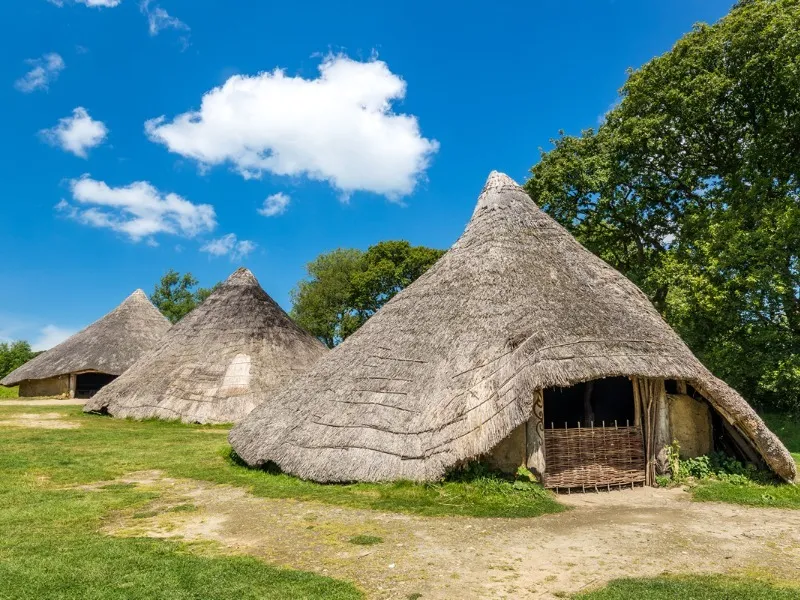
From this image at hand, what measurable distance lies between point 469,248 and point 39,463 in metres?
11.2

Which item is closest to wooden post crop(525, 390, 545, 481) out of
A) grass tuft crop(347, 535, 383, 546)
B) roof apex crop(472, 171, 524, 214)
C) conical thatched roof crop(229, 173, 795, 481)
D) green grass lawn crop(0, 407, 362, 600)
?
conical thatched roof crop(229, 173, 795, 481)

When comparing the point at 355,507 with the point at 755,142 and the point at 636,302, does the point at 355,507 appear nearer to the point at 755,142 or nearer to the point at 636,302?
the point at 636,302

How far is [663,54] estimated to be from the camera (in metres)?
23.9

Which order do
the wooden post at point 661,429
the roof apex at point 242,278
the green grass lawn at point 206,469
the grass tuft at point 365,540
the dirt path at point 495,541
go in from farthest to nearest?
1. the roof apex at point 242,278
2. the wooden post at point 661,429
3. the green grass lawn at point 206,469
4. the grass tuft at point 365,540
5. the dirt path at point 495,541

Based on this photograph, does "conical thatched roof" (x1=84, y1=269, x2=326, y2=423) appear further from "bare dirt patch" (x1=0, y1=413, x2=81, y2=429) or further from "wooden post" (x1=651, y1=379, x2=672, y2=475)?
"wooden post" (x1=651, y1=379, x2=672, y2=475)

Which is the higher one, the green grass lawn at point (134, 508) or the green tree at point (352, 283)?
the green tree at point (352, 283)

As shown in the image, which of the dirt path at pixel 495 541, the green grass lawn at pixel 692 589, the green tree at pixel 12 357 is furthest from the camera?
the green tree at pixel 12 357

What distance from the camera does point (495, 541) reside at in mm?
7551

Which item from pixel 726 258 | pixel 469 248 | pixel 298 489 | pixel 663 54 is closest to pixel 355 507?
pixel 298 489

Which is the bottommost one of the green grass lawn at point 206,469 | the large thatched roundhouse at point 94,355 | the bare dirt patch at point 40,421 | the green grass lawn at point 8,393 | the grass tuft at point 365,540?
the grass tuft at point 365,540

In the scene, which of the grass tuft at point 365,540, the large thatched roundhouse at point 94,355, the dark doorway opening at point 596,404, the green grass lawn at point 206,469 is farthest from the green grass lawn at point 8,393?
the grass tuft at point 365,540

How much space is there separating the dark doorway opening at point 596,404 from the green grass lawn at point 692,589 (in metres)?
7.92

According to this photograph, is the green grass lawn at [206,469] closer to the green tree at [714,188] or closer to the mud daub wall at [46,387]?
the green tree at [714,188]

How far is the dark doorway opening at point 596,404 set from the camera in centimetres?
1511
